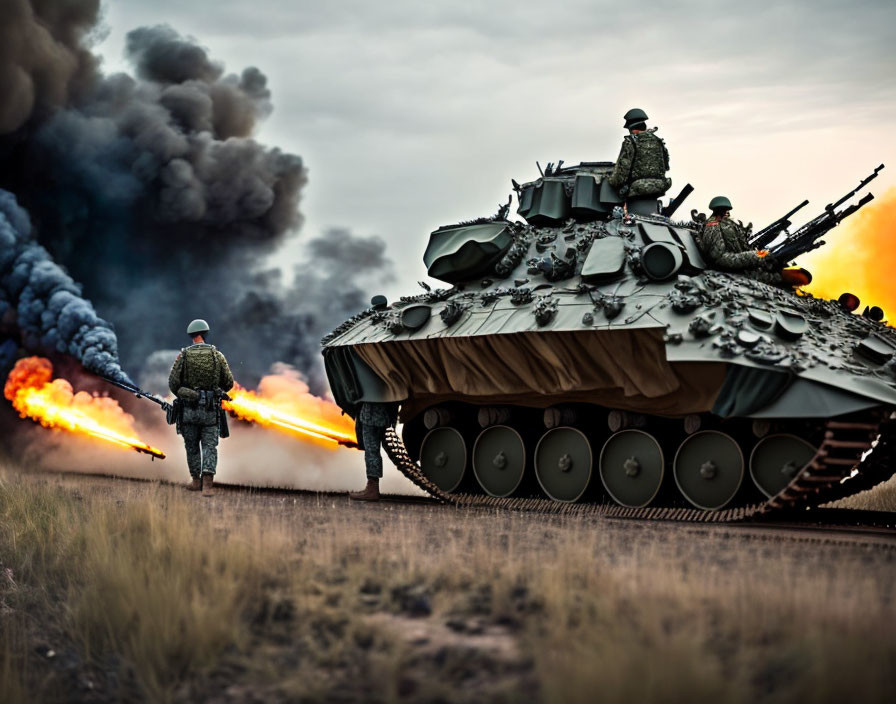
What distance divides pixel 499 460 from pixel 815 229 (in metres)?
5.38

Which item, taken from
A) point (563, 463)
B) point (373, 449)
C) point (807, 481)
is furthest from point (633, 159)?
point (807, 481)

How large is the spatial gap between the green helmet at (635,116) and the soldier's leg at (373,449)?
18.8ft

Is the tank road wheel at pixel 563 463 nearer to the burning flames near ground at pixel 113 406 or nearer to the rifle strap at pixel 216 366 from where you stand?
the rifle strap at pixel 216 366

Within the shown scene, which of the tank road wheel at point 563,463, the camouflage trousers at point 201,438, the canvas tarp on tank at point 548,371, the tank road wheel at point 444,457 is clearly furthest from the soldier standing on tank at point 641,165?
the camouflage trousers at point 201,438

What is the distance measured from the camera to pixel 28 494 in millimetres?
15570

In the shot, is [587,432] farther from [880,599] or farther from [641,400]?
[880,599]

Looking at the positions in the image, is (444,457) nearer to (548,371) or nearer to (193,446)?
(548,371)

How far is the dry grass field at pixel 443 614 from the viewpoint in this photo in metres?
6.57

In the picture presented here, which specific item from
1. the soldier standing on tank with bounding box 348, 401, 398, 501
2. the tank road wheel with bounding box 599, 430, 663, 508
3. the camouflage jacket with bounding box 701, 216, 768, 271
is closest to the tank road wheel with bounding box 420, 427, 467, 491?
the soldier standing on tank with bounding box 348, 401, 398, 501

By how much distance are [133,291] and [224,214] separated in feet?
10.2

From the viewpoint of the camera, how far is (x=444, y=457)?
675 inches

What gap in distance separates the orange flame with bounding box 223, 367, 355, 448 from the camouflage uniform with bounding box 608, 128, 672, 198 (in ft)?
21.2

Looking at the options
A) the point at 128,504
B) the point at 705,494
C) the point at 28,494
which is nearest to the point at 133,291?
the point at 28,494

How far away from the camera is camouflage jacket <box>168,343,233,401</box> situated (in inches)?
620
